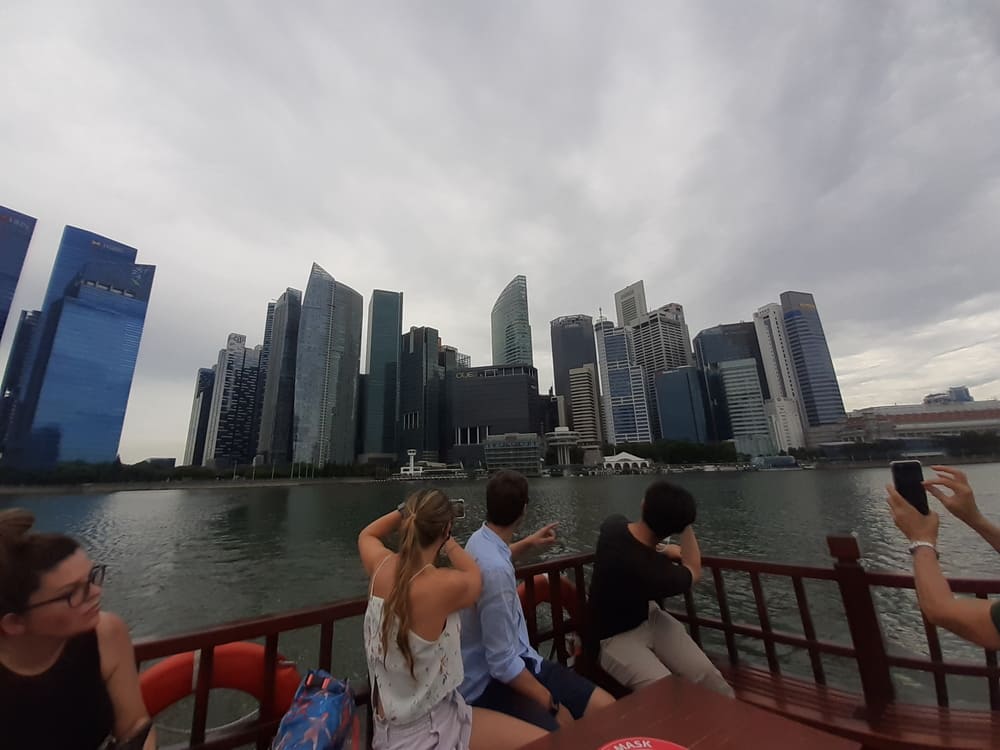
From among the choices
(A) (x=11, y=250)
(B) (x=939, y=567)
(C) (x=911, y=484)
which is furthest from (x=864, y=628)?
(A) (x=11, y=250)

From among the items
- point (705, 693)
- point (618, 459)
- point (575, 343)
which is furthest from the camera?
point (575, 343)

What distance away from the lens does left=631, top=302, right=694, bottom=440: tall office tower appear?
119 meters

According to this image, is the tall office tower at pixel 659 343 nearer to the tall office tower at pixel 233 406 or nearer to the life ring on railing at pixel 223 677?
the tall office tower at pixel 233 406

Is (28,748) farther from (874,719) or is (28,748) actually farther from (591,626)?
(874,719)

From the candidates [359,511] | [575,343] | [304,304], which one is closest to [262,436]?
[304,304]

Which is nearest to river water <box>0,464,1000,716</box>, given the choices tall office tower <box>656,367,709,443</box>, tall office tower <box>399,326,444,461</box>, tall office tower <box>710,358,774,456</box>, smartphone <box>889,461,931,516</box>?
smartphone <box>889,461,931,516</box>

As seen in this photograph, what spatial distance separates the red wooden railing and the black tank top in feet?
0.98

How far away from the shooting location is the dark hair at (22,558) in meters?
1.06

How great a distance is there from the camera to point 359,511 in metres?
30.3

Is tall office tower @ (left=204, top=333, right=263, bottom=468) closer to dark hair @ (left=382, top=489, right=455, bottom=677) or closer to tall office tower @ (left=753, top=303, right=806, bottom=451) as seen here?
dark hair @ (left=382, top=489, right=455, bottom=677)

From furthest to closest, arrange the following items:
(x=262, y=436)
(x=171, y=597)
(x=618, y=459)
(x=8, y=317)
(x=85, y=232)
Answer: (x=262, y=436)
(x=618, y=459)
(x=85, y=232)
(x=8, y=317)
(x=171, y=597)

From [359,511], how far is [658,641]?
1235 inches

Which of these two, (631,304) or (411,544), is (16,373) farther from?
(631,304)

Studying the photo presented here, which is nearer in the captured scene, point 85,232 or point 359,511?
point 359,511
